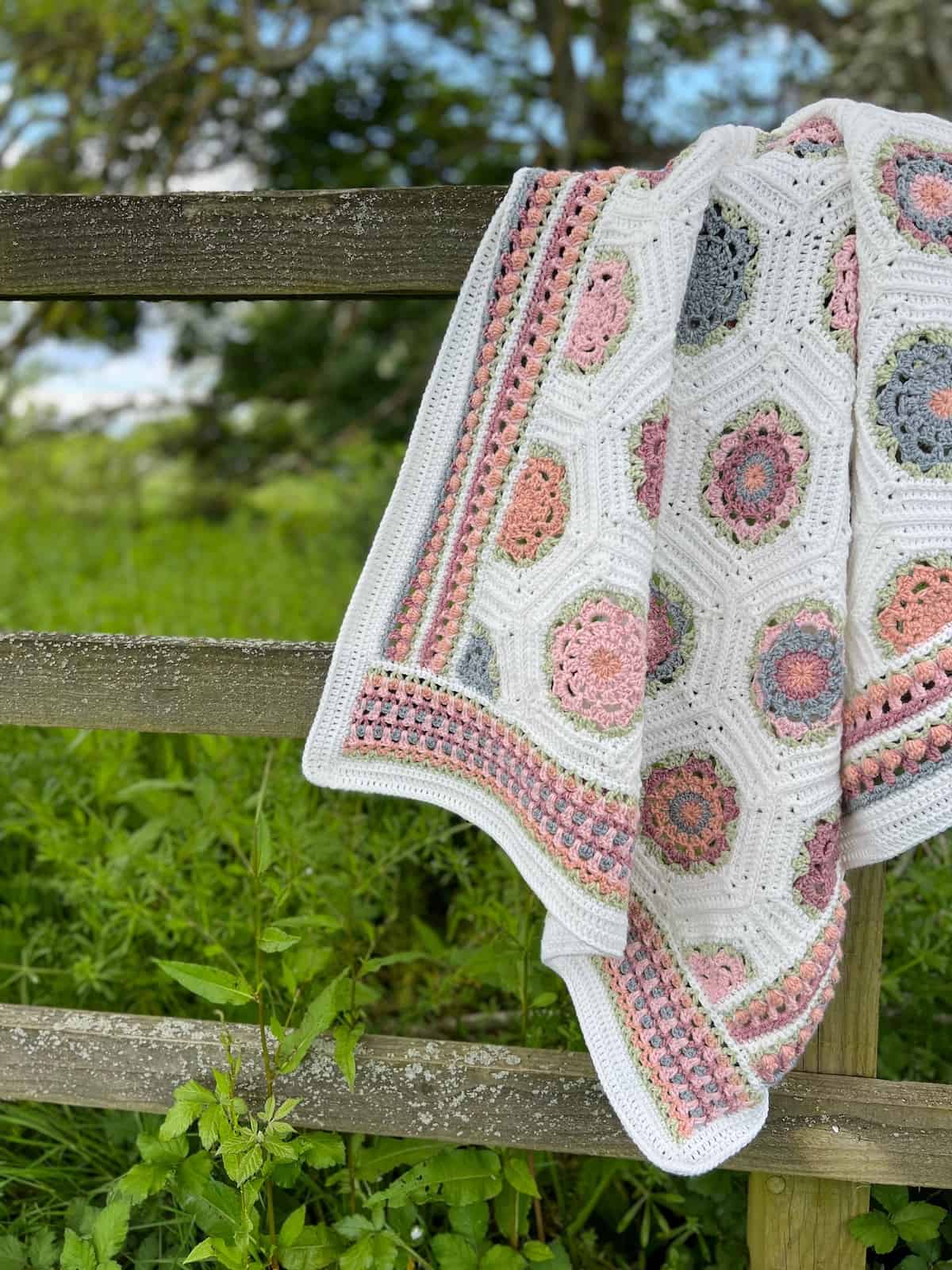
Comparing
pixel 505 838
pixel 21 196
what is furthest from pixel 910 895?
pixel 21 196

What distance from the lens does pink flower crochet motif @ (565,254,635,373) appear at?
1.22 m

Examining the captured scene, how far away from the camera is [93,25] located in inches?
196

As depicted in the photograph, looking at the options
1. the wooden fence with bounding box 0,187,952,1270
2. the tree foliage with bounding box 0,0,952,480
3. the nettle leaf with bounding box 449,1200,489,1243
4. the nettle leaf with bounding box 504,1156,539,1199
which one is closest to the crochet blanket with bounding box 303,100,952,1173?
the wooden fence with bounding box 0,187,952,1270

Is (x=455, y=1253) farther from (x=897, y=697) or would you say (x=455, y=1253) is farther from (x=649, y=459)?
(x=649, y=459)

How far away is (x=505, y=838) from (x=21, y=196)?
3.32 ft

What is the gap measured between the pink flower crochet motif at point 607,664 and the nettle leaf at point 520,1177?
65 cm

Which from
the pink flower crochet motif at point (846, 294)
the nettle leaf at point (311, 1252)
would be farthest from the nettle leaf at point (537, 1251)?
the pink flower crochet motif at point (846, 294)

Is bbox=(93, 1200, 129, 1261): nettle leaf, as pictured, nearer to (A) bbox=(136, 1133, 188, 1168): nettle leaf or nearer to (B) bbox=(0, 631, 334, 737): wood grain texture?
(A) bbox=(136, 1133, 188, 1168): nettle leaf

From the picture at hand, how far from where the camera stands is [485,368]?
1.30 metres

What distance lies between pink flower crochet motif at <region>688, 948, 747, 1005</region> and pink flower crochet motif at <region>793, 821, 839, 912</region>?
11 cm

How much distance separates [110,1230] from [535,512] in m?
1.04

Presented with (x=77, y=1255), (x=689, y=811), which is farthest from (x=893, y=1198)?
(x=77, y=1255)

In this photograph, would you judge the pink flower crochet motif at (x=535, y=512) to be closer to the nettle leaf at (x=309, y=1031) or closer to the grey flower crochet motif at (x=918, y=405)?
the grey flower crochet motif at (x=918, y=405)

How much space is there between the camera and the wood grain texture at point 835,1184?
1350mm
